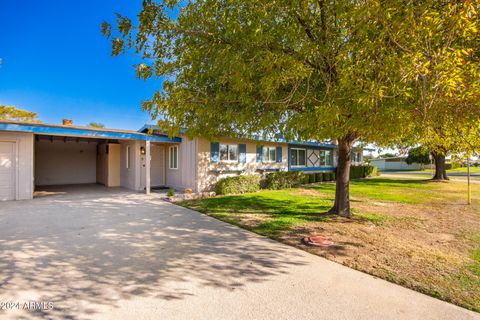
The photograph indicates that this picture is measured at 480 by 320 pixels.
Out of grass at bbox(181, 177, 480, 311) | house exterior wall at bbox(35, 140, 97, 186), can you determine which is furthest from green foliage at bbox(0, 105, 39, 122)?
grass at bbox(181, 177, 480, 311)

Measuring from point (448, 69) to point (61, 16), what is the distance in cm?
1315

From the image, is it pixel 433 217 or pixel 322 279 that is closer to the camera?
pixel 322 279

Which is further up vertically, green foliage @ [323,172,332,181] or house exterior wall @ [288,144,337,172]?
house exterior wall @ [288,144,337,172]

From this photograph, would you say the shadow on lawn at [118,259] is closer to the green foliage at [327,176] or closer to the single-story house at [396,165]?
the green foliage at [327,176]

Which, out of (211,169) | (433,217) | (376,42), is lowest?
(433,217)

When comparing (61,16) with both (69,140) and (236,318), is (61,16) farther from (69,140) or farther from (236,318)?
(236,318)

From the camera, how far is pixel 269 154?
47.9 ft

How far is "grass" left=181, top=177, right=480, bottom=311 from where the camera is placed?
3.40 m

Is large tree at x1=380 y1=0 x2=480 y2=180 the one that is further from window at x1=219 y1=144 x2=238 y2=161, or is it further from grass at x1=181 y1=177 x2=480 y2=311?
window at x1=219 y1=144 x2=238 y2=161

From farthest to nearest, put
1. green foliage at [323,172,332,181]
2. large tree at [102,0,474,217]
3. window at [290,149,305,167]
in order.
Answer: green foliage at [323,172,332,181], window at [290,149,305,167], large tree at [102,0,474,217]

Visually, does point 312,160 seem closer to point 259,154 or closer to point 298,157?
point 298,157

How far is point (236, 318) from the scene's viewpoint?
8.20 ft

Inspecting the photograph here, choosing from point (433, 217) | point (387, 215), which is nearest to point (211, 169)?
point (387, 215)

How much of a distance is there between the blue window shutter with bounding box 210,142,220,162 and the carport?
1871 mm
